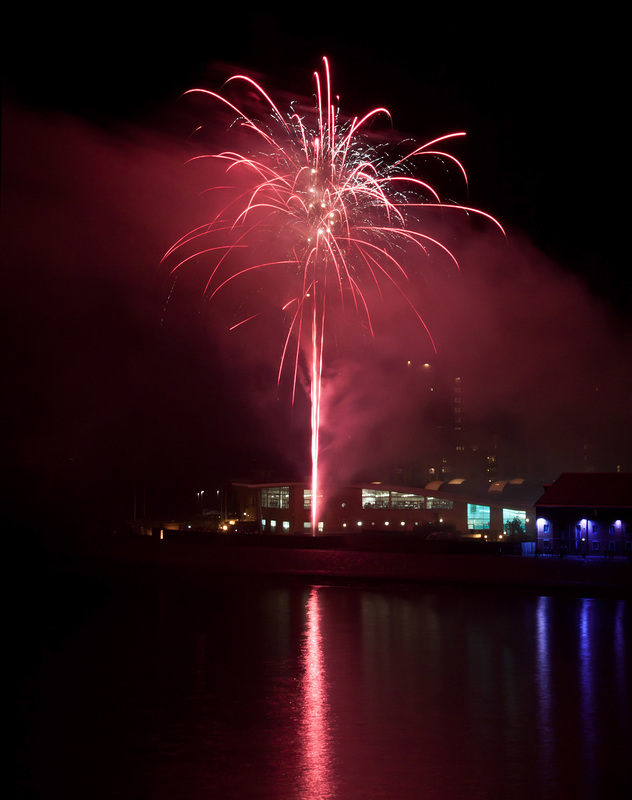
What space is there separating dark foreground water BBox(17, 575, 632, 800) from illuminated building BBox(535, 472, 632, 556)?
28.7 feet

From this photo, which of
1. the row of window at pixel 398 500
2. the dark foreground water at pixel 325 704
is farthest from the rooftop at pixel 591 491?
the row of window at pixel 398 500

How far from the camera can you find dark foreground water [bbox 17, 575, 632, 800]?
775 centimetres

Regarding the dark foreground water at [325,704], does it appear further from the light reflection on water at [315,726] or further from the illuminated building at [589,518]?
the illuminated building at [589,518]

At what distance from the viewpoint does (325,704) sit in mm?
10562

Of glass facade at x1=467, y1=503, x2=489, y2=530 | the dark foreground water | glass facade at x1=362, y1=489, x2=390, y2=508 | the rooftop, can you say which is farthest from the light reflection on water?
glass facade at x1=467, y1=503, x2=489, y2=530

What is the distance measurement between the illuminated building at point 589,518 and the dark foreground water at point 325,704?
8.75 m

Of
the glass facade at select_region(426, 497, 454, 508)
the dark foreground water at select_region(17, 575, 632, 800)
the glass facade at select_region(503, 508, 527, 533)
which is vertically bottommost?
the dark foreground water at select_region(17, 575, 632, 800)

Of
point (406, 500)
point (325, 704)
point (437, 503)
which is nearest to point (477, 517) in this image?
point (437, 503)

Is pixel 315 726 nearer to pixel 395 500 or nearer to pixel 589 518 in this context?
pixel 589 518

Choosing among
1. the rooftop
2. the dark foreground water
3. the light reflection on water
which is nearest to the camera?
the light reflection on water

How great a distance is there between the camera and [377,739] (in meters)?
9.07

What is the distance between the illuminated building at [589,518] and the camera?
2756 centimetres

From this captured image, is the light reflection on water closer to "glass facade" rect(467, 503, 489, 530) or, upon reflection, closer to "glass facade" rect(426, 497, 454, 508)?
"glass facade" rect(467, 503, 489, 530)

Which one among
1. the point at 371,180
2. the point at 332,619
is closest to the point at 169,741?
the point at 332,619
